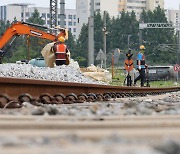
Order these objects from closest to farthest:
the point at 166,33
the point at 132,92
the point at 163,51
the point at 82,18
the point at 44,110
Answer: the point at 44,110 → the point at 132,92 → the point at 163,51 → the point at 166,33 → the point at 82,18

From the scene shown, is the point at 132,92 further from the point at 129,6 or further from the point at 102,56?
the point at 129,6

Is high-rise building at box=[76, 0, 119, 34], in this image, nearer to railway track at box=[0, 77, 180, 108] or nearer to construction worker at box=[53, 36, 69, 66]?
construction worker at box=[53, 36, 69, 66]

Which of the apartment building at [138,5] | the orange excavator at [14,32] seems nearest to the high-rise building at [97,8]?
the apartment building at [138,5]

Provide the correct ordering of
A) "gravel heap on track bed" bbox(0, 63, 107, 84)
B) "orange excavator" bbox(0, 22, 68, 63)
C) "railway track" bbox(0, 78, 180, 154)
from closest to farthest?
"railway track" bbox(0, 78, 180, 154)
"gravel heap on track bed" bbox(0, 63, 107, 84)
"orange excavator" bbox(0, 22, 68, 63)

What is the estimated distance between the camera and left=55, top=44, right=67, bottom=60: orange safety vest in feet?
63.8

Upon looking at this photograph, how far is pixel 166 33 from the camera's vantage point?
11294 centimetres

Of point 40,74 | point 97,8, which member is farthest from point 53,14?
point 97,8

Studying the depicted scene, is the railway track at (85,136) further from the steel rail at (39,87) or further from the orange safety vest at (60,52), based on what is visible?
the orange safety vest at (60,52)

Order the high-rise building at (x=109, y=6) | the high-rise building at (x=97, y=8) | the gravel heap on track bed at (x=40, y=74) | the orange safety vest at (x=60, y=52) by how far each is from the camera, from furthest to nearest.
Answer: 1. the high-rise building at (x=109, y=6)
2. the high-rise building at (x=97, y=8)
3. the orange safety vest at (x=60, y=52)
4. the gravel heap on track bed at (x=40, y=74)

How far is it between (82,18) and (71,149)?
6657 inches

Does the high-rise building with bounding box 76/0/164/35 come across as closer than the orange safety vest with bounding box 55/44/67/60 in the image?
No

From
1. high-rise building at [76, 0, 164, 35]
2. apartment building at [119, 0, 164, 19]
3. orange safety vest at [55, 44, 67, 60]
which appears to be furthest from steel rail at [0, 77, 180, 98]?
apartment building at [119, 0, 164, 19]

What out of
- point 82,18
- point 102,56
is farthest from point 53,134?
point 82,18

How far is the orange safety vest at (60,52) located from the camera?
63.8 feet
